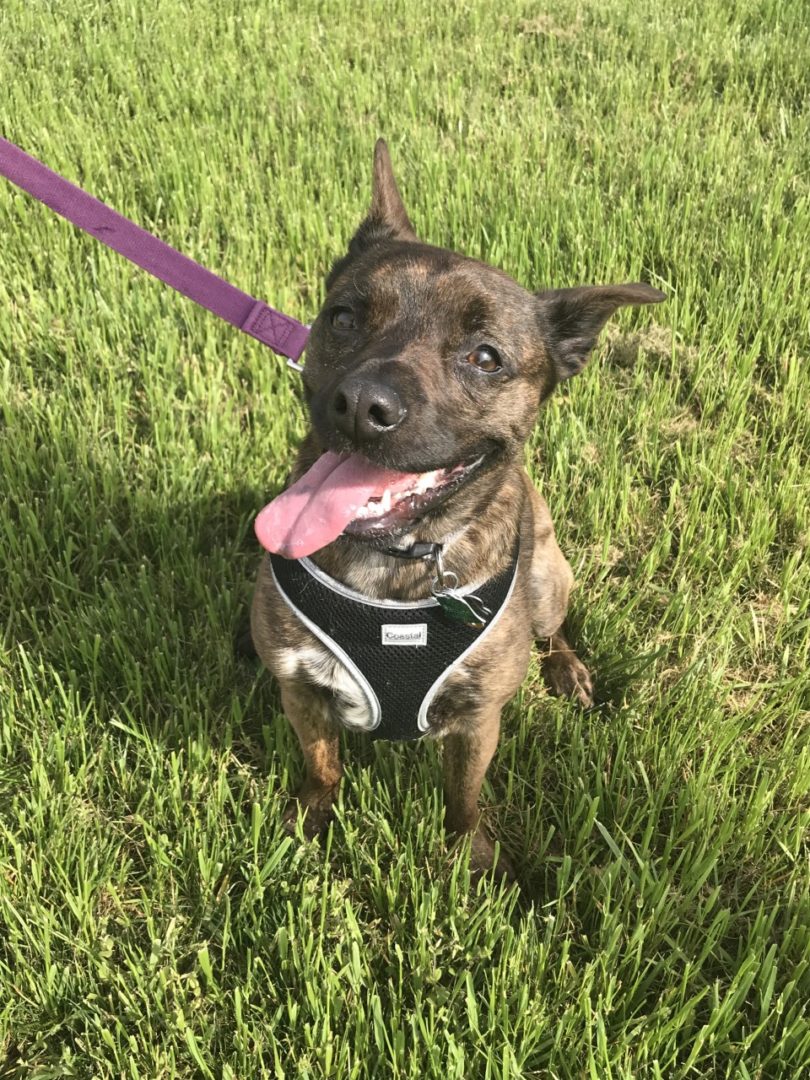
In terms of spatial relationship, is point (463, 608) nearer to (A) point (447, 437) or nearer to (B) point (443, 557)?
(B) point (443, 557)

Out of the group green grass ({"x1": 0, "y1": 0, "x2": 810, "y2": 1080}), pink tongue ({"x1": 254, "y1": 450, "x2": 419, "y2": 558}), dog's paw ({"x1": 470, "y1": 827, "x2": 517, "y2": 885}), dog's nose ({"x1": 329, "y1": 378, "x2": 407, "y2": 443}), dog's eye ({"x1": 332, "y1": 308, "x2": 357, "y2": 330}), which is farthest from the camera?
dog's paw ({"x1": 470, "y1": 827, "x2": 517, "y2": 885})

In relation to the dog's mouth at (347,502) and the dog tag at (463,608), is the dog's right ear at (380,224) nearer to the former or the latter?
the dog's mouth at (347,502)

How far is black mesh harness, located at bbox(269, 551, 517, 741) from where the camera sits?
2.41 metres

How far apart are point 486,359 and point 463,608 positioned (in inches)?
28.6

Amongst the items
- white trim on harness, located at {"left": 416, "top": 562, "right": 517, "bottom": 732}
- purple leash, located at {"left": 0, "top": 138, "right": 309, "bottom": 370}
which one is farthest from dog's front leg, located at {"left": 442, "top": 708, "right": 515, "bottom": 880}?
purple leash, located at {"left": 0, "top": 138, "right": 309, "bottom": 370}

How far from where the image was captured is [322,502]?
224 centimetres

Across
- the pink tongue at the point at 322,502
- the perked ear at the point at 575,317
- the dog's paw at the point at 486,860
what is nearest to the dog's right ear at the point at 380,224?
the perked ear at the point at 575,317

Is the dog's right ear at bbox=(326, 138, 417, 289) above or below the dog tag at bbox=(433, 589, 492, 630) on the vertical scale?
above

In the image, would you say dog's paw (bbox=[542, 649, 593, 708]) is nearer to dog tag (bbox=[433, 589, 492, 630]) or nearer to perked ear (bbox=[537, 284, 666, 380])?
dog tag (bbox=[433, 589, 492, 630])

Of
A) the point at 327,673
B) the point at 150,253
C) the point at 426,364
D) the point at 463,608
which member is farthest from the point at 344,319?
the point at 327,673

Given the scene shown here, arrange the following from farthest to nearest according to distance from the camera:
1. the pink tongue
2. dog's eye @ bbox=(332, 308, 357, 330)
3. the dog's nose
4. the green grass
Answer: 1. dog's eye @ bbox=(332, 308, 357, 330)
2. the green grass
3. the pink tongue
4. the dog's nose

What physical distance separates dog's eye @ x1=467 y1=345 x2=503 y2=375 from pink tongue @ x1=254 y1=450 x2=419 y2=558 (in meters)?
0.42

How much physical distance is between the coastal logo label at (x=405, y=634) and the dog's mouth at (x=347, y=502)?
1.02 ft

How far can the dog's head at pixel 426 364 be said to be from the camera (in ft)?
6.99
